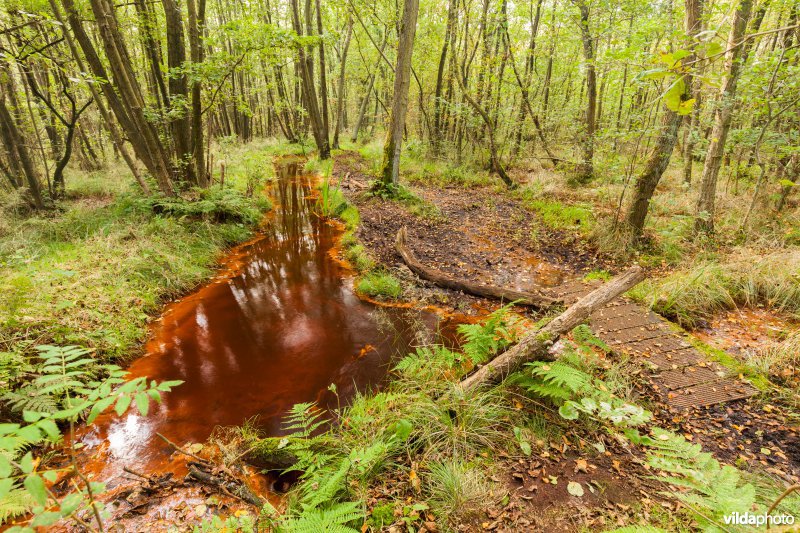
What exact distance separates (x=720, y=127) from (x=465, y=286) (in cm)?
521

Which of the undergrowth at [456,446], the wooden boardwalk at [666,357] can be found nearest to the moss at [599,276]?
the wooden boardwalk at [666,357]

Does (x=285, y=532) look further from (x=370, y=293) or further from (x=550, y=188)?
(x=550, y=188)

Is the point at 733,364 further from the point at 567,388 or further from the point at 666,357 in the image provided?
the point at 567,388

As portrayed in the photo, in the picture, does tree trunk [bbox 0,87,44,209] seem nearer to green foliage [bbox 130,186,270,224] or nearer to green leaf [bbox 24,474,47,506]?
green foliage [bbox 130,186,270,224]

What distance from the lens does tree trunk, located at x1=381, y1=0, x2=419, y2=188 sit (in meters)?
9.04

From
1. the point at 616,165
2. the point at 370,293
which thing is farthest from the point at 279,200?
the point at 616,165

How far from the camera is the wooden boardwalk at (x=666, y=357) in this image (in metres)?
3.41

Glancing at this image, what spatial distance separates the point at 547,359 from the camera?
134 inches

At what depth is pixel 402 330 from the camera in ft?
17.6

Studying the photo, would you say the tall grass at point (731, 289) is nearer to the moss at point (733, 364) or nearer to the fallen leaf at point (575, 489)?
the moss at point (733, 364)

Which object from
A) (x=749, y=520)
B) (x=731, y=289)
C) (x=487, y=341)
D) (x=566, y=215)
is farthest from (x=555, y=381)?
(x=566, y=215)

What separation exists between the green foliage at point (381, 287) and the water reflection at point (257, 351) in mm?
304

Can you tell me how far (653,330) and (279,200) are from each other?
1103 cm

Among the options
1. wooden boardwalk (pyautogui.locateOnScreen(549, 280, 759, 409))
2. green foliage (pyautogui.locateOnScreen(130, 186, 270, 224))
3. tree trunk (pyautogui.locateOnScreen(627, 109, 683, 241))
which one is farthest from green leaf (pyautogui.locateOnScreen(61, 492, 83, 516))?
tree trunk (pyautogui.locateOnScreen(627, 109, 683, 241))
